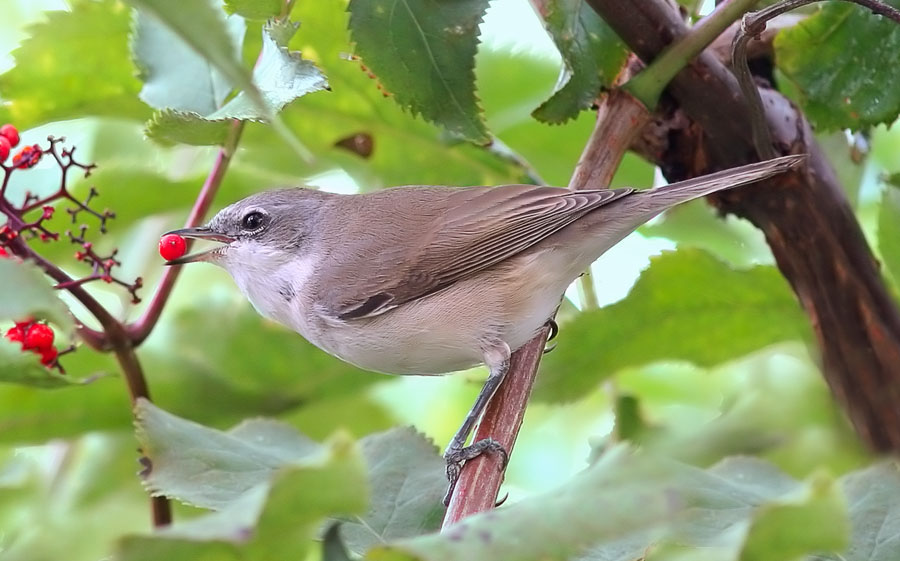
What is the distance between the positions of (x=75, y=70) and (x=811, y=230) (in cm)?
157

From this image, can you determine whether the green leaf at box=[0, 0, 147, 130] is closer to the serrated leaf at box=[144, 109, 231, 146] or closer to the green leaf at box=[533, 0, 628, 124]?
the serrated leaf at box=[144, 109, 231, 146]

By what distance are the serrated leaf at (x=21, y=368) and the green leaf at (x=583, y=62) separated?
0.99 m

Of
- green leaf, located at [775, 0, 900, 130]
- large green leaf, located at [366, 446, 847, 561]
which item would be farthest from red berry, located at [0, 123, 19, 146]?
green leaf, located at [775, 0, 900, 130]

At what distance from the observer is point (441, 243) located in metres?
2.22

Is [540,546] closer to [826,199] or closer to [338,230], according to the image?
[826,199]

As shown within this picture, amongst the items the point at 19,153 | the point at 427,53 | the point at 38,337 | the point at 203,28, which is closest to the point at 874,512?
the point at 427,53

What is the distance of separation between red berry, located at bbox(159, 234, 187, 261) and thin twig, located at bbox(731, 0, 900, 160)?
3.85ft

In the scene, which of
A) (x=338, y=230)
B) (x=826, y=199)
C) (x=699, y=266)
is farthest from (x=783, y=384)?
(x=338, y=230)

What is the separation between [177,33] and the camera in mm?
945

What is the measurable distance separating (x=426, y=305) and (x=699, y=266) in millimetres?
616

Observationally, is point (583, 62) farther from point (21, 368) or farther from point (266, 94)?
point (21, 368)

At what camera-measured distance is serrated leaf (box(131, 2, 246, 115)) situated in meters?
1.95

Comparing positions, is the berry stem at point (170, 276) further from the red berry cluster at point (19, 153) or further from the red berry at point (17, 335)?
the red berry cluster at point (19, 153)

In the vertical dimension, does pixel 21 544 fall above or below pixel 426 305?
below
